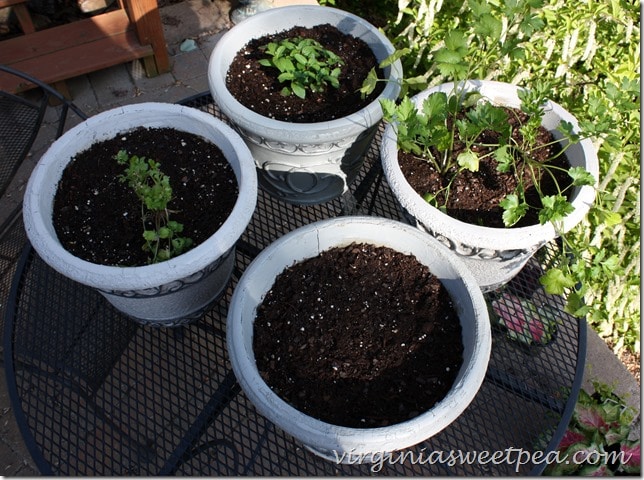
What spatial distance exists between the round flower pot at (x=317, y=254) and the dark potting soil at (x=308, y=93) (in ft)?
1.60

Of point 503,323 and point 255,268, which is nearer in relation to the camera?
point 255,268

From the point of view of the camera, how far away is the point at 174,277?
130 cm

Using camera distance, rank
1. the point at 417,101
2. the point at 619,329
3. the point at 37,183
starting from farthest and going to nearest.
Answer: the point at 619,329 < the point at 417,101 < the point at 37,183

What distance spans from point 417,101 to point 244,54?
0.65 metres

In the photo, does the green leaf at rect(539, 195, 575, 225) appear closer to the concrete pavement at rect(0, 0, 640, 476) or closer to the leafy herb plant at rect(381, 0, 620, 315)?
the leafy herb plant at rect(381, 0, 620, 315)

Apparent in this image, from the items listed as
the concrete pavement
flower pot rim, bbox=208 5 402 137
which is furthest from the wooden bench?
flower pot rim, bbox=208 5 402 137

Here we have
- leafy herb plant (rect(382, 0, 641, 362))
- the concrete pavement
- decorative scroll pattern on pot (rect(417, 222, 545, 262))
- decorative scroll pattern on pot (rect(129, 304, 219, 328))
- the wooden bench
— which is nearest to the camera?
decorative scroll pattern on pot (rect(417, 222, 545, 262))

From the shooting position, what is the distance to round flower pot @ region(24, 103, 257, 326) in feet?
4.24

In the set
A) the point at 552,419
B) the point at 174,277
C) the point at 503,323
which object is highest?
the point at 174,277

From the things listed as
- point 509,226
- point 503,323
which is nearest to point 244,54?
point 509,226

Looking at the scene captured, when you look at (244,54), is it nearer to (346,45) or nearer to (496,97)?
(346,45)

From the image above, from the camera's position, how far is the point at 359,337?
1322 millimetres

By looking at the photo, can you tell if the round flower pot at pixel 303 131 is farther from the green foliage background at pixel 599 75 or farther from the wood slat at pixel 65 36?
the wood slat at pixel 65 36

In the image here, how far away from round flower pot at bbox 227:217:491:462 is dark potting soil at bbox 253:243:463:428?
0.03 m
